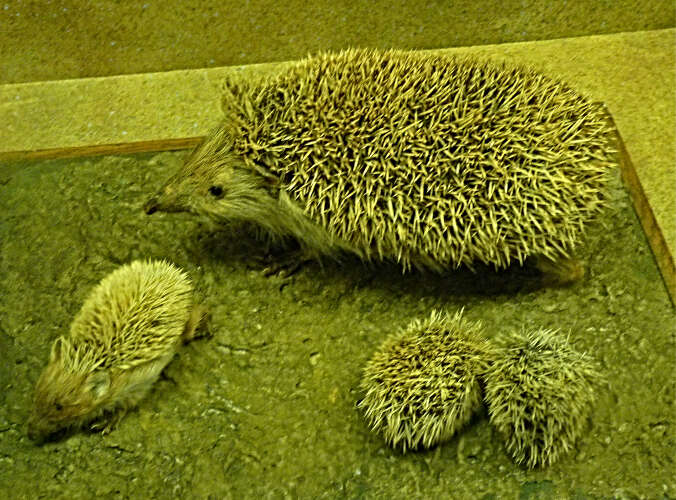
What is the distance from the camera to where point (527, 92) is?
2.35 metres

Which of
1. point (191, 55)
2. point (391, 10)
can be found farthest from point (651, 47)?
point (191, 55)

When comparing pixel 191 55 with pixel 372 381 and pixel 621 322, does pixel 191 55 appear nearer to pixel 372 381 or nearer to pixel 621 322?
pixel 372 381

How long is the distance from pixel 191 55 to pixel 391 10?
93 cm

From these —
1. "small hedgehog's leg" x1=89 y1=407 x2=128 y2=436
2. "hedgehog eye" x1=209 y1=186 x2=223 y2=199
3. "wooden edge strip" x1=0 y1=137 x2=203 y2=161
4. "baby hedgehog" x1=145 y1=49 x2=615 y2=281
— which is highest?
"baby hedgehog" x1=145 y1=49 x2=615 y2=281

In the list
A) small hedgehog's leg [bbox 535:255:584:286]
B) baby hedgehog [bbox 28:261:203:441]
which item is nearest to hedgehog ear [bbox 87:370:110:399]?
baby hedgehog [bbox 28:261:203:441]

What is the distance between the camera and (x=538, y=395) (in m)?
2.06

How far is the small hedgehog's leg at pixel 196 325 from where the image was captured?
2458mm

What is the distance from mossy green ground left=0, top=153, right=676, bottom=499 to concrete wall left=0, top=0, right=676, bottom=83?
27.3 inches

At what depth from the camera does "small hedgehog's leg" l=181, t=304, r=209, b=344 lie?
2458 millimetres

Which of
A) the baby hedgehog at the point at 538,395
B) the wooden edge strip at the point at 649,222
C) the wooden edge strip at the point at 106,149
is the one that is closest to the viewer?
the baby hedgehog at the point at 538,395

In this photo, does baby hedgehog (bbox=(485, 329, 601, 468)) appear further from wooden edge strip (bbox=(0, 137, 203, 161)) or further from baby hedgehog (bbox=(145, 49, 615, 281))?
wooden edge strip (bbox=(0, 137, 203, 161))

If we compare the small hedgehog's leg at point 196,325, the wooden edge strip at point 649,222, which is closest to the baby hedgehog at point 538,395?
the wooden edge strip at point 649,222

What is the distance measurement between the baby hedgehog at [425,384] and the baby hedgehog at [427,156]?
10.9 inches

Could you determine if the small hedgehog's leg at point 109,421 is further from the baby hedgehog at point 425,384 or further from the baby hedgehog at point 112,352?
the baby hedgehog at point 425,384
